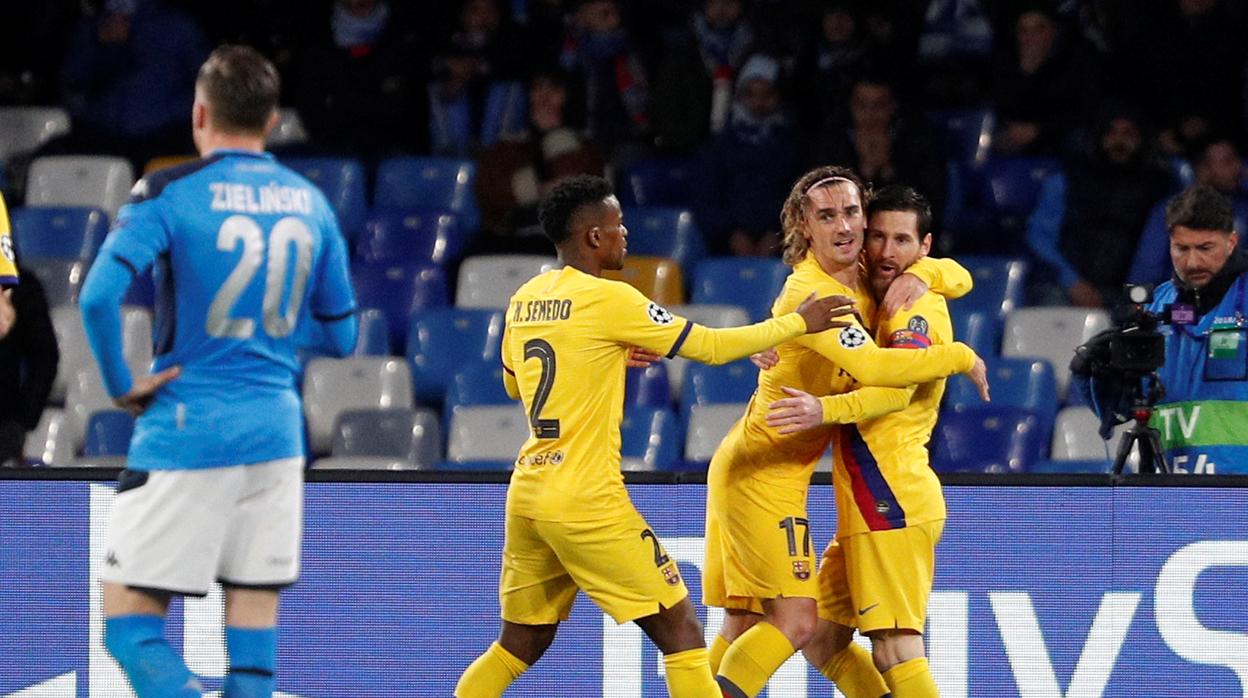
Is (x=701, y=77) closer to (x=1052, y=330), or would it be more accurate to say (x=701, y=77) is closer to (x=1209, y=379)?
(x=1052, y=330)

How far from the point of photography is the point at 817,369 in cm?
631

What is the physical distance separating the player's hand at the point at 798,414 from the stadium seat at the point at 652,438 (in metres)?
3.03

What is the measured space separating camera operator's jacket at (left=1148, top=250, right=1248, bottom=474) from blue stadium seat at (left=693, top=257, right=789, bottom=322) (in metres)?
3.02

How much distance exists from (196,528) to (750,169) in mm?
6057

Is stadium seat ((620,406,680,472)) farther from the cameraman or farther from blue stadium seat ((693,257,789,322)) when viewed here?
the cameraman

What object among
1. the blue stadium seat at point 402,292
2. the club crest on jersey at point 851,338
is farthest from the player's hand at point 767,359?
the blue stadium seat at point 402,292

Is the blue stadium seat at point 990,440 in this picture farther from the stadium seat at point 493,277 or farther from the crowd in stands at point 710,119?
the stadium seat at point 493,277

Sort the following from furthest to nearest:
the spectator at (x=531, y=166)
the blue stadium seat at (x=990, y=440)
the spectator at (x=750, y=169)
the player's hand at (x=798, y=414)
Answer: the spectator at (x=531, y=166) → the spectator at (x=750, y=169) → the blue stadium seat at (x=990, y=440) → the player's hand at (x=798, y=414)

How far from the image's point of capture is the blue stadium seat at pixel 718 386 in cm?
969

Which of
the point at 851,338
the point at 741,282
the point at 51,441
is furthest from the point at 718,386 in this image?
the point at 851,338

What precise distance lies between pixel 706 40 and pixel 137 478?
7.33 m

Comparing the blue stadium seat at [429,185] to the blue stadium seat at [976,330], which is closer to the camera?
the blue stadium seat at [976,330]

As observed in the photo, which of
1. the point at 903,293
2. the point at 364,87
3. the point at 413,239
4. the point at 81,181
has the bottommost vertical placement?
the point at 903,293

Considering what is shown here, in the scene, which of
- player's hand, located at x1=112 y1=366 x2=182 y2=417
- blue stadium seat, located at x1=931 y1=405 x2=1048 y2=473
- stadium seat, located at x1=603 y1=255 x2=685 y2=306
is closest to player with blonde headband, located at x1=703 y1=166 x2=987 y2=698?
player's hand, located at x1=112 y1=366 x2=182 y2=417
